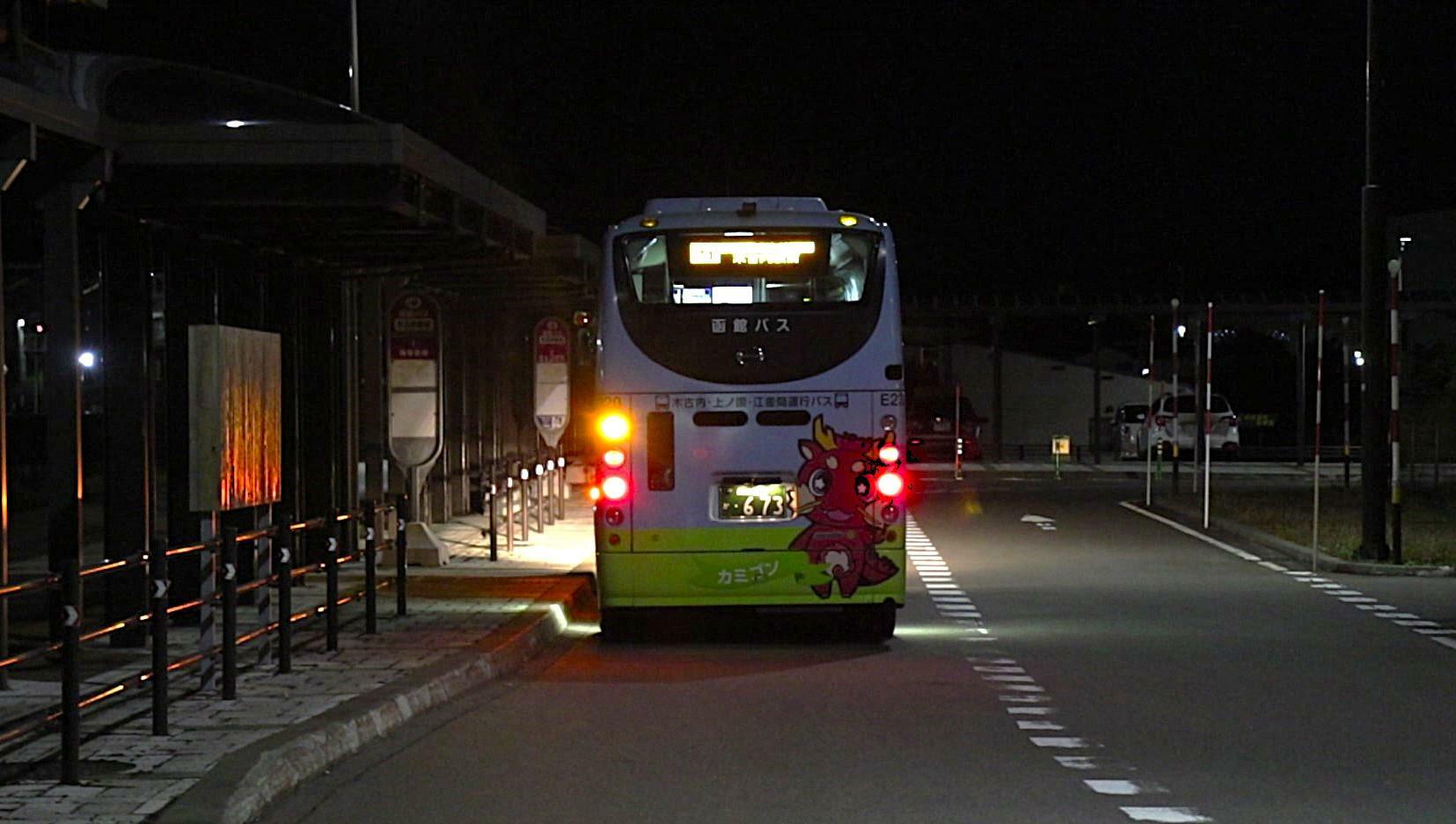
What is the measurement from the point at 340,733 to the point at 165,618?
110cm

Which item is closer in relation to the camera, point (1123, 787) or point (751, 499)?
point (1123, 787)

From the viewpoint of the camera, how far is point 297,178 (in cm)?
1439

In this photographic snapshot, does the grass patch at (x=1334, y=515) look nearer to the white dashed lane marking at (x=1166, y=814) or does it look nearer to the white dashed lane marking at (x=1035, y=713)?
the white dashed lane marking at (x=1035, y=713)

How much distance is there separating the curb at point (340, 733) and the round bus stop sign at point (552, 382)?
1009 cm

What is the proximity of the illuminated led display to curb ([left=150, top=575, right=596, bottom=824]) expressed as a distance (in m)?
3.35

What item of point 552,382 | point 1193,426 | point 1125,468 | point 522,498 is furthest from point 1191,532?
point 1193,426

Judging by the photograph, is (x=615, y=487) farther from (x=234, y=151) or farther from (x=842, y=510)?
(x=234, y=151)

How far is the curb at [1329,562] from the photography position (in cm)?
2219

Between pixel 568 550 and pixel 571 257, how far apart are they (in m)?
3.82

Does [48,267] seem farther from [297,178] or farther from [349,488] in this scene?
[349,488]

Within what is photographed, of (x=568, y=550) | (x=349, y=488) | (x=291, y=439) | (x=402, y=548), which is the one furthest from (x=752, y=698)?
(x=568, y=550)

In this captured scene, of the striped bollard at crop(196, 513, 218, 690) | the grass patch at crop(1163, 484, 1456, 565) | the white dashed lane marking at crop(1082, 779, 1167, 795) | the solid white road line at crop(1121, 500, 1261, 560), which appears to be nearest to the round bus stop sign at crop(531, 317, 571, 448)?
the solid white road line at crop(1121, 500, 1261, 560)

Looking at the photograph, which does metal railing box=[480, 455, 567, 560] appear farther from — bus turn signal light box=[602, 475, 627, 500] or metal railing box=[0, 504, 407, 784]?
metal railing box=[0, 504, 407, 784]

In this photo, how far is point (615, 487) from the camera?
52.4ft
